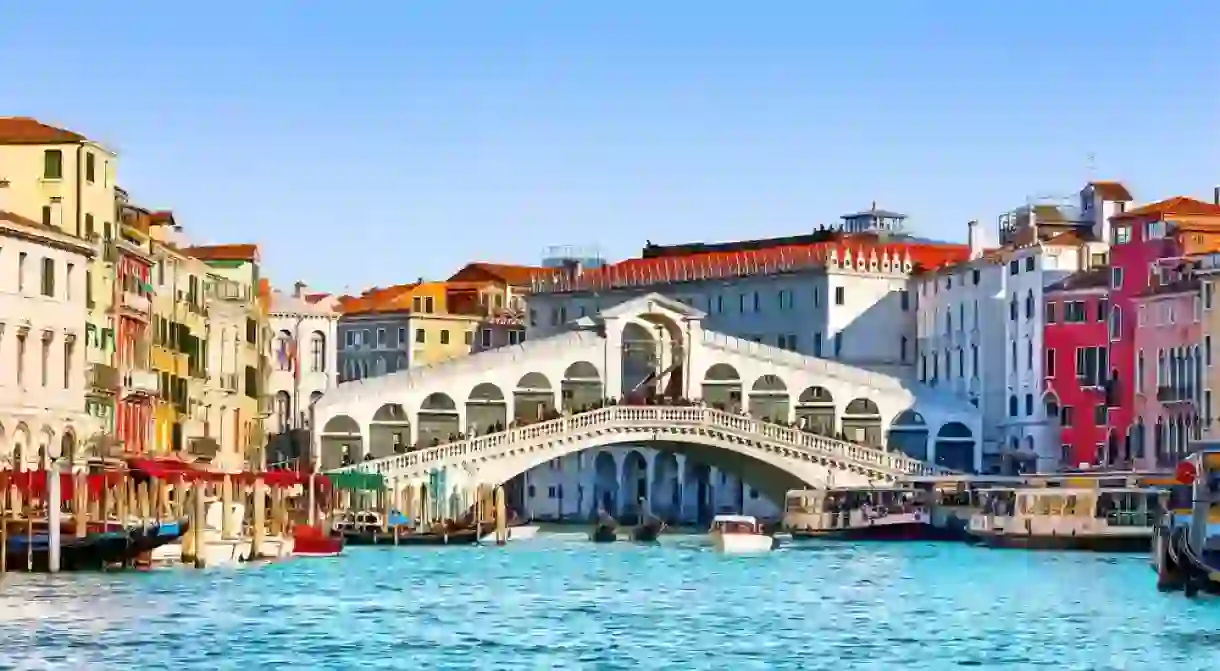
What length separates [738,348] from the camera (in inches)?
2832

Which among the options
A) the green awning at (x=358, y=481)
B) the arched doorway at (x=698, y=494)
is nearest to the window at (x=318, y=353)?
the arched doorway at (x=698, y=494)

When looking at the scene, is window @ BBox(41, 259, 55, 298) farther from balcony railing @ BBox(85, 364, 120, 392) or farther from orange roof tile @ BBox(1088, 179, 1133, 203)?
orange roof tile @ BBox(1088, 179, 1133, 203)

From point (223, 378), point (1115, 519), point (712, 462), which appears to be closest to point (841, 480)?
point (712, 462)

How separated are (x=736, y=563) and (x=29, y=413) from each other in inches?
480

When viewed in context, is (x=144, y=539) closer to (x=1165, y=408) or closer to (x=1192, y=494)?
(x=1192, y=494)

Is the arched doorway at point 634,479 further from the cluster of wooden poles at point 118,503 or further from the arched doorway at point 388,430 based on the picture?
the cluster of wooden poles at point 118,503

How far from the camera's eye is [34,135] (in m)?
49.6

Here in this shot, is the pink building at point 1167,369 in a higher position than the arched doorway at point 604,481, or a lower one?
higher

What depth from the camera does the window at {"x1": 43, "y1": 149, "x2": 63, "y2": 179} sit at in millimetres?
49500

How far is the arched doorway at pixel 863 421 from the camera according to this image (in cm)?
7244

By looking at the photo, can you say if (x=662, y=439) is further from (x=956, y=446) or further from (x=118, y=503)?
(x=118, y=503)

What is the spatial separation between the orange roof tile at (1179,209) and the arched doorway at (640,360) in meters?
9.54

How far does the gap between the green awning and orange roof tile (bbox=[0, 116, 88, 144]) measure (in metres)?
13.6

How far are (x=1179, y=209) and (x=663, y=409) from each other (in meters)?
10.4
